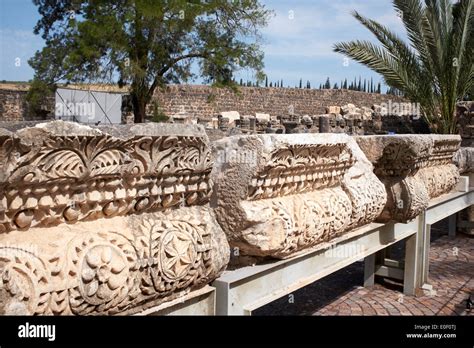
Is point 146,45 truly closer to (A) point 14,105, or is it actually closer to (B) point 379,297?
(A) point 14,105

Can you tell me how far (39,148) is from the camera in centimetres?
130

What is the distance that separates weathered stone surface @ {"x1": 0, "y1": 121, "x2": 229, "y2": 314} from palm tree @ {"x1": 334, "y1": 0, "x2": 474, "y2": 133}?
6718 mm

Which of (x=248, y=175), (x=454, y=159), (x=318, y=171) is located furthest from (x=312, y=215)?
(x=454, y=159)

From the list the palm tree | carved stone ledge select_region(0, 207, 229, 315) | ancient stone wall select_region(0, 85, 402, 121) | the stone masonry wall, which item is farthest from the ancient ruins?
the stone masonry wall

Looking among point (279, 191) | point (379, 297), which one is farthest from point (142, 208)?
point (379, 297)

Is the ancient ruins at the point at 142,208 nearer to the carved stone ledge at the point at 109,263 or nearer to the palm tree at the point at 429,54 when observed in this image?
the carved stone ledge at the point at 109,263

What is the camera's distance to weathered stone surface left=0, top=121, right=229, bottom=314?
4.25ft

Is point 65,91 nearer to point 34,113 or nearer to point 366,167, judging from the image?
point 34,113

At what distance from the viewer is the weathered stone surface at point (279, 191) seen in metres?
2.10

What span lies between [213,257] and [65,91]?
571 inches

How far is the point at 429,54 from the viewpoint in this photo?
8383 millimetres

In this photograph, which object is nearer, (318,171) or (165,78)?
(318,171)

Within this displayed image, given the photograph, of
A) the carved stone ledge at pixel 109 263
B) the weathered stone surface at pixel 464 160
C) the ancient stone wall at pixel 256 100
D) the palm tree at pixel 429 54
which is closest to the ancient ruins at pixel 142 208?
the carved stone ledge at pixel 109 263

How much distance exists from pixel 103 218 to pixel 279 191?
3.04 ft
